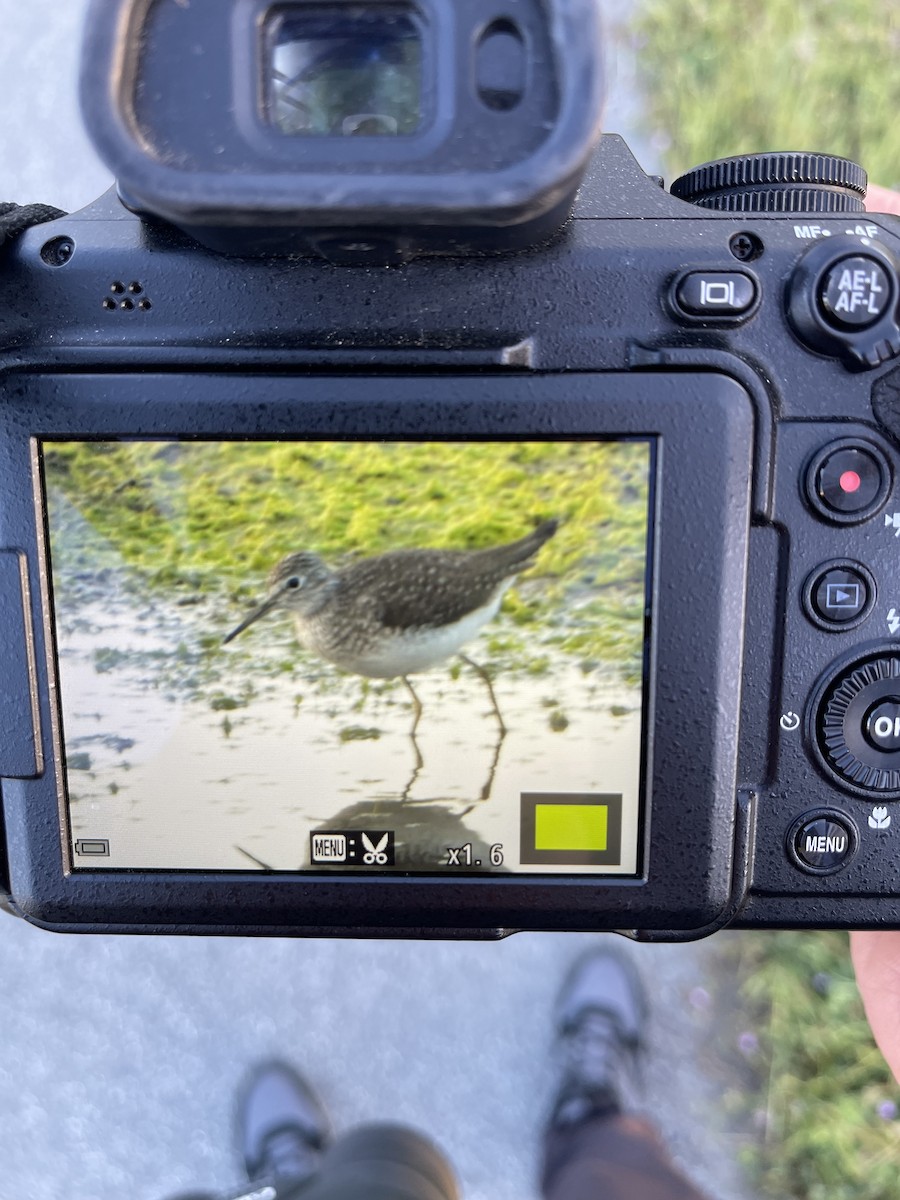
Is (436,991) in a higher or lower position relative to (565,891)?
lower

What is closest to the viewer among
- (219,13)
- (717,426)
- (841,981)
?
(219,13)

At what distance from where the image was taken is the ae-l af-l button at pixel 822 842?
0.56m

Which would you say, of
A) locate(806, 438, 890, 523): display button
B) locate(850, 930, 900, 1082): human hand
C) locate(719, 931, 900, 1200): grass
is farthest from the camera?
locate(719, 931, 900, 1200): grass

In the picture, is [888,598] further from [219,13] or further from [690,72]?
[690,72]

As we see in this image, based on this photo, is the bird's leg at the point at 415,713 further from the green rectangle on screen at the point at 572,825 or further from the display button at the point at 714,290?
the display button at the point at 714,290

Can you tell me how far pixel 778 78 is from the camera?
1.05 meters

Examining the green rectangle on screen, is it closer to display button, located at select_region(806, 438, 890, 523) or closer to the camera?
the camera

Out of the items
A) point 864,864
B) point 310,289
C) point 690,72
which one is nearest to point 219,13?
point 310,289

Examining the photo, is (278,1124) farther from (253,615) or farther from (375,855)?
(253,615)

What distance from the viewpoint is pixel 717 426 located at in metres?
0.51

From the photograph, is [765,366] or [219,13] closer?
[219,13]

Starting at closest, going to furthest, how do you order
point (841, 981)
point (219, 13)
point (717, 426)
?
point (219, 13)
point (717, 426)
point (841, 981)

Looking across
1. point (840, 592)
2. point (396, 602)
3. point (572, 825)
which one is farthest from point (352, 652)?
point (840, 592)

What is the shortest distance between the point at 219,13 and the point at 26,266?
205 millimetres
